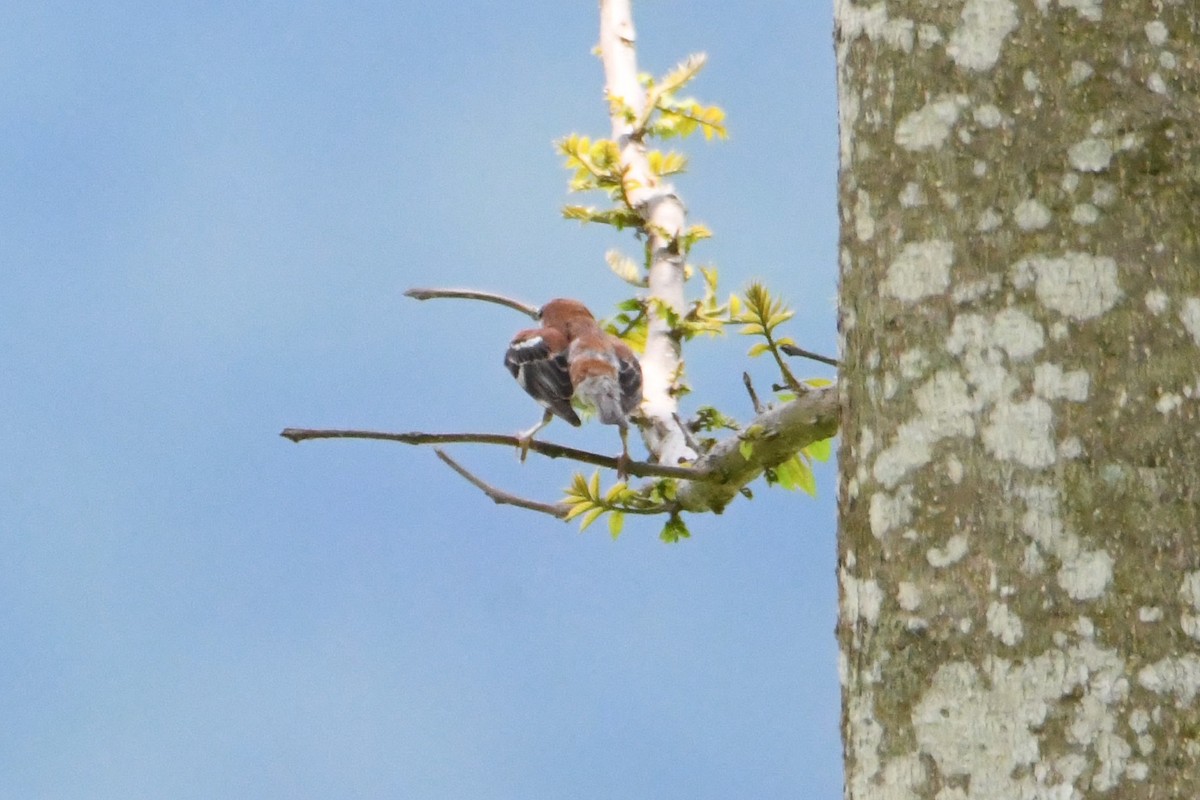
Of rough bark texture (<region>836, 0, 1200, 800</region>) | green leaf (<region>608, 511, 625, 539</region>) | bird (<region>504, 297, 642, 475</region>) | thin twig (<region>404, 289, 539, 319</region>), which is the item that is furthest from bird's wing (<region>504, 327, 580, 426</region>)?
rough bark texture (<region>836, 0, 1200, 800</region>)

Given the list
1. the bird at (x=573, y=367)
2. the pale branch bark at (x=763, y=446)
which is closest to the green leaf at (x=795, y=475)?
the pale branch bark at (x=763, y=446)

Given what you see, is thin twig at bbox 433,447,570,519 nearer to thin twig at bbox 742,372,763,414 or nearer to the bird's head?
thin twig at bbox 742,372,763,414

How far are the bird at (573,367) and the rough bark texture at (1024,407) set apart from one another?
163 centimetres

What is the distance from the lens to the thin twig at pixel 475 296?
4117mm

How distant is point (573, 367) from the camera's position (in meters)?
4.22

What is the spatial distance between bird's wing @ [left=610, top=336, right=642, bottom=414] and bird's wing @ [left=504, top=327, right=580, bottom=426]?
0.20 metres

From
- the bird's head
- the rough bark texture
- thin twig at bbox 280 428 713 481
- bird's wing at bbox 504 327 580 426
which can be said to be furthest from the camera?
the bird's head

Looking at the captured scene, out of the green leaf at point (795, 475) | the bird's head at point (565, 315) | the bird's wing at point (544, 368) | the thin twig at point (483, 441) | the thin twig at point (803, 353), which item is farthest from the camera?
the bird's head at point (565, 315)

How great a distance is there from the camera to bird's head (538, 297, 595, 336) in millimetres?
4715

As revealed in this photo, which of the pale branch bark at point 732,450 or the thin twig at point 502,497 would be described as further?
the thin twig at point 502,497

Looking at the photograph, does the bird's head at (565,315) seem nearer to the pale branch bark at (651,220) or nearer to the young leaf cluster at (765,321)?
the pale branch bark at (651,220)

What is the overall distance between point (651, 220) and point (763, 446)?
1279mm

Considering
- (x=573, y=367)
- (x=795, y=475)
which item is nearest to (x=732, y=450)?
(x=795, y=475)

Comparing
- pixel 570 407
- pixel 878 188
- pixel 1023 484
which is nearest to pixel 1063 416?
pixel 1023 484
